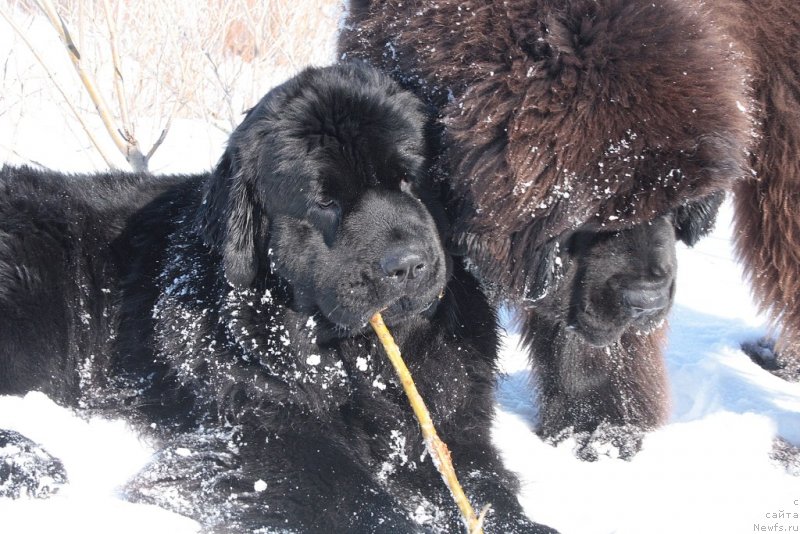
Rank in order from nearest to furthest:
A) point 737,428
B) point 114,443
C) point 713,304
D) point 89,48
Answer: point 114,443 < point 737,428 < point 713,304 < point 89,48

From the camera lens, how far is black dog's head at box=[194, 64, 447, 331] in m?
2.18

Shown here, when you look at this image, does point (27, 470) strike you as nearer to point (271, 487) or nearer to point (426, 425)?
point (271, 487)

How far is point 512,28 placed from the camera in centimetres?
225

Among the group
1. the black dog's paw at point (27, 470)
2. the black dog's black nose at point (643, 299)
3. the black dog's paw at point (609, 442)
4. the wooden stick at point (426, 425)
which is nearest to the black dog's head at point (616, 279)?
the black dog's black nose at point (643, 299)

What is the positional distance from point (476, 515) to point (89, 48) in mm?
4139

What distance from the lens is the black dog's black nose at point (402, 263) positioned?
82.6 inches

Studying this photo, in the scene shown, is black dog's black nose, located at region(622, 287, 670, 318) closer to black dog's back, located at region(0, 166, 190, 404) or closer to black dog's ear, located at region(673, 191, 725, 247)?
black dog's ear, located at region(673, 191, 725, 247)

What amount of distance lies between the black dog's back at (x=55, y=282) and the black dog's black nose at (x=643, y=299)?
1802mm

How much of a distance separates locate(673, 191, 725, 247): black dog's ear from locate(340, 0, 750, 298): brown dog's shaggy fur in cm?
16

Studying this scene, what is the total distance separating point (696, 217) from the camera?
2400 millimetres

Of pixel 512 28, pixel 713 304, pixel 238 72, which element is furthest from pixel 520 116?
pixel 238 72

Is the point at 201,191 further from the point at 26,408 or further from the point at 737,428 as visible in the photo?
the point at 737,428

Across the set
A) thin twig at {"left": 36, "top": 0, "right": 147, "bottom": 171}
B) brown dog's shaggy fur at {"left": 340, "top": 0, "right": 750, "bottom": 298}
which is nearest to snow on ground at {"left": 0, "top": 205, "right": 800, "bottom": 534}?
brown dog's shaggy fur at {"left": 340, "top": 0, "right": 750, "bottom": 298}

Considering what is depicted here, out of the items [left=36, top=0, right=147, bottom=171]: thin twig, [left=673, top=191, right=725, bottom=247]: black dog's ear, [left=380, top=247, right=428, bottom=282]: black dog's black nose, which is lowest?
[left=380, top=247, right=428, bottom=282]: black dog's black nose
